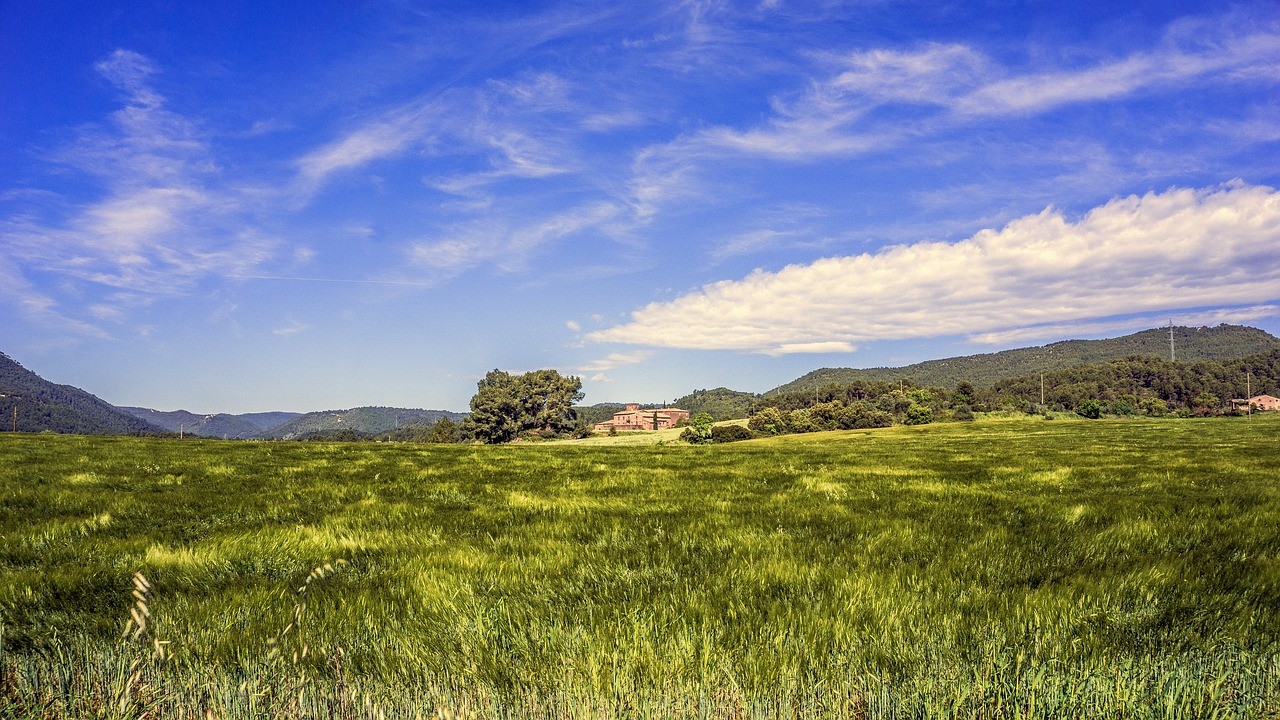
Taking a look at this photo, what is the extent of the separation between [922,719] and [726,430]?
11651 centimetres

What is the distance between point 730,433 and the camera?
4515 inches

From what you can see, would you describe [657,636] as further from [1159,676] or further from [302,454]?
[302,454]

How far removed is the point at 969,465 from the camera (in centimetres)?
1625

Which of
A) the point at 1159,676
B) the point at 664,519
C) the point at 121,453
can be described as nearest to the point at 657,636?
the point at 1159,676

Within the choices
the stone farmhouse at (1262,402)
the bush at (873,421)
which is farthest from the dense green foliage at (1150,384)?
the bush at (873,421)

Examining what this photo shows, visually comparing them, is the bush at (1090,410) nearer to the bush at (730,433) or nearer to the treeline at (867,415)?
the treeline at (867,415)

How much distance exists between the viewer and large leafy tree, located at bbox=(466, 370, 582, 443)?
10825 centimetres

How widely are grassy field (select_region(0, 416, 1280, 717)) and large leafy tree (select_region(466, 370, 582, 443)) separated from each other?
330 ft

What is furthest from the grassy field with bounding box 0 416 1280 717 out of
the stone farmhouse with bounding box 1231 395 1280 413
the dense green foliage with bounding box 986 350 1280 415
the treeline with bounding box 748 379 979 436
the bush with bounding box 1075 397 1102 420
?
the stone farmhouse with bounding box 1231 395 1280 413

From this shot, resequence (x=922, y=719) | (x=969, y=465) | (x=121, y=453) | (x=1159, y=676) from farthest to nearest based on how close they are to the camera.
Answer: (x=121, y=453), (x=969, y=465), (x=1159, y=676), (x=922, y=719)

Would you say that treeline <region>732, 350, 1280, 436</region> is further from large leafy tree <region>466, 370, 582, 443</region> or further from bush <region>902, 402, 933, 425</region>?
large leafy tree <region>466, 370, 582, 443</region>

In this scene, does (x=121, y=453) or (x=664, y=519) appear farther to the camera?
(x=121, y=453)

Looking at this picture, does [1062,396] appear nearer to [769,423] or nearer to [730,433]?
[769,423]

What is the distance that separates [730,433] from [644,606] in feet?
371
